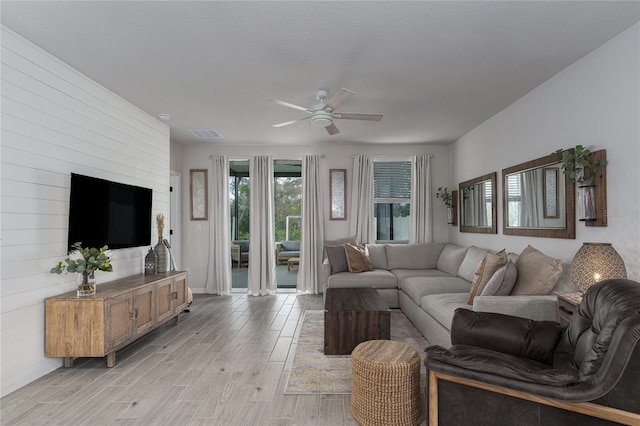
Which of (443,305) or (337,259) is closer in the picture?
(443,305)

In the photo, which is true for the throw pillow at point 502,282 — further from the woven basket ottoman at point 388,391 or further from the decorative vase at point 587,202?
the woven basket ottoman at point 388,391

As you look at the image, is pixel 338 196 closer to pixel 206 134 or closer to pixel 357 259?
pixel 357 259

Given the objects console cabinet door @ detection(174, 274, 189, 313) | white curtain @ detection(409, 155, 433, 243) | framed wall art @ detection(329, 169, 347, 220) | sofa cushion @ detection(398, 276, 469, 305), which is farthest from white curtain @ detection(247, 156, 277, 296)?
white curtain @ detection(409, 155, 433, 243)

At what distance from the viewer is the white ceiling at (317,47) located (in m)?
2.25

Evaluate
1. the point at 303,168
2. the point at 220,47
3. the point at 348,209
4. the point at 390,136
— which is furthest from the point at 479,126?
the point at 220,47

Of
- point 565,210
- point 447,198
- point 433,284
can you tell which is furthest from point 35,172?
point 447,198

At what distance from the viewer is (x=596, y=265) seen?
224cm

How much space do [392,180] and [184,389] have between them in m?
4.76

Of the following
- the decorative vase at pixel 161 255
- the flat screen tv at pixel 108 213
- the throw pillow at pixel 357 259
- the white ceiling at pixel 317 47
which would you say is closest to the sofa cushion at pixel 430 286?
the throw pillow at pixel 357 259

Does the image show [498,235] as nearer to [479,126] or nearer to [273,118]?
[479,126]

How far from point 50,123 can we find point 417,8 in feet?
10.1

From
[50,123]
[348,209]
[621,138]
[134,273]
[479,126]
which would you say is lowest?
[134,273]

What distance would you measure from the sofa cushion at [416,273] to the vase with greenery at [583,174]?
228 cm

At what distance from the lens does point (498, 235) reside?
438cm
